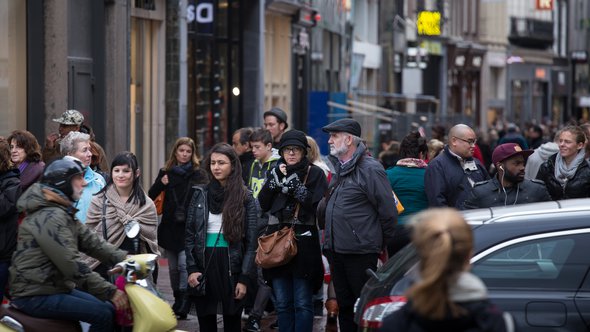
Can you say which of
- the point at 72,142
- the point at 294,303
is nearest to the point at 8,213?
the point at 72,142

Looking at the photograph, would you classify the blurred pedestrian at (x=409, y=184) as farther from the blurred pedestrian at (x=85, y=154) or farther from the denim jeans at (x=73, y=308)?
the denim jeans at (x=73, y=308)

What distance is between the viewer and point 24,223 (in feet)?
24.5

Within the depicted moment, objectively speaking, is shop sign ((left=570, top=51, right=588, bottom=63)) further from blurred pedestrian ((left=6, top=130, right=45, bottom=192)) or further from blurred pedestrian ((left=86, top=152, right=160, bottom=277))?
blurred pedestrian ((left=86, top=152, right=160, bottom=277))

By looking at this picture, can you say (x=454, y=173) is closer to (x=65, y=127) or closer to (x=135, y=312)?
(x=65, y=127)

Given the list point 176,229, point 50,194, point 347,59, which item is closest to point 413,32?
point 347,59

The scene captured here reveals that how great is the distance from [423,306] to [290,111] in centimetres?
2607

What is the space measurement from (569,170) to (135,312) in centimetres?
585

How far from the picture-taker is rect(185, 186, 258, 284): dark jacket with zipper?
381 inches

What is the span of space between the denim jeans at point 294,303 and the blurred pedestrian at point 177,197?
8.04 feet

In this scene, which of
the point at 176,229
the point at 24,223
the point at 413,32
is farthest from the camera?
the point at 413,32

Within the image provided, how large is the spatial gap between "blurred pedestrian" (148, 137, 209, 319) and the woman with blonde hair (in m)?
7.98

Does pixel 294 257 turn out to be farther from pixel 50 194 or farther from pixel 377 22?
pixel 377 22

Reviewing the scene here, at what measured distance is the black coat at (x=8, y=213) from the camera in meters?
9.53

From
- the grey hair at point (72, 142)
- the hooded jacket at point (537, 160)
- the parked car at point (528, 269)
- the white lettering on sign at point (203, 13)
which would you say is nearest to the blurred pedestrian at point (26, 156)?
the grey hair at point (72, 142)
